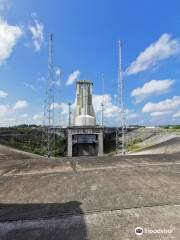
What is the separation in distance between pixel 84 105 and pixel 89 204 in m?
53.3

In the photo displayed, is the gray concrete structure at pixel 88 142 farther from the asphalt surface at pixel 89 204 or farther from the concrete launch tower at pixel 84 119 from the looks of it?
the asphalt surface at pixel 89 204

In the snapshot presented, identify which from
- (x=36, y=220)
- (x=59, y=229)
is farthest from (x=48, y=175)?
(x=59, y=229)

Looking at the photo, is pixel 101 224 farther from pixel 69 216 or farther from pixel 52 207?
pixel 52 207

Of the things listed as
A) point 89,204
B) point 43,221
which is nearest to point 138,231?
point 89,204

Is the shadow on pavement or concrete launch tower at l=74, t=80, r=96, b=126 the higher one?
concrete launch tower at l=74, t=80, r=96, b=126

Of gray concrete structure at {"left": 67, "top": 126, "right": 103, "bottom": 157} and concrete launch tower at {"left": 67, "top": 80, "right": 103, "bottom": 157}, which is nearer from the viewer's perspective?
gray concrete structure at {"left": 67, "top": 126, "right": 103, "bottom": 157}

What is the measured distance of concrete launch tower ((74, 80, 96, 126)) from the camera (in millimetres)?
58188

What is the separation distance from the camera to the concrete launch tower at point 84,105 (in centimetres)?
5819

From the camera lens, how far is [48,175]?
835cm

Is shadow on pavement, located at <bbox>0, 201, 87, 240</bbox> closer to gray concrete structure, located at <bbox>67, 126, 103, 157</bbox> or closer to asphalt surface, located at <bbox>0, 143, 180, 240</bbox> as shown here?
asphalt surface, located at <bbox>0, 143, 180, 240</bbox>

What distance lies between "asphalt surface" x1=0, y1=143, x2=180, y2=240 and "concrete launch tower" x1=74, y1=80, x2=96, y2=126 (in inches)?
1934

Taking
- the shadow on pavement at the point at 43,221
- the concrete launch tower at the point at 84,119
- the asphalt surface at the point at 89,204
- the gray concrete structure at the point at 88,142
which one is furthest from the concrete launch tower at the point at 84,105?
the shadow on pavement at the point at 43,221

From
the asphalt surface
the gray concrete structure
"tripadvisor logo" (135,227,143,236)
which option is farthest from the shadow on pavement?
the gray concrete structure

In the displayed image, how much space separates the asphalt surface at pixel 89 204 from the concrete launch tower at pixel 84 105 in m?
49.1
